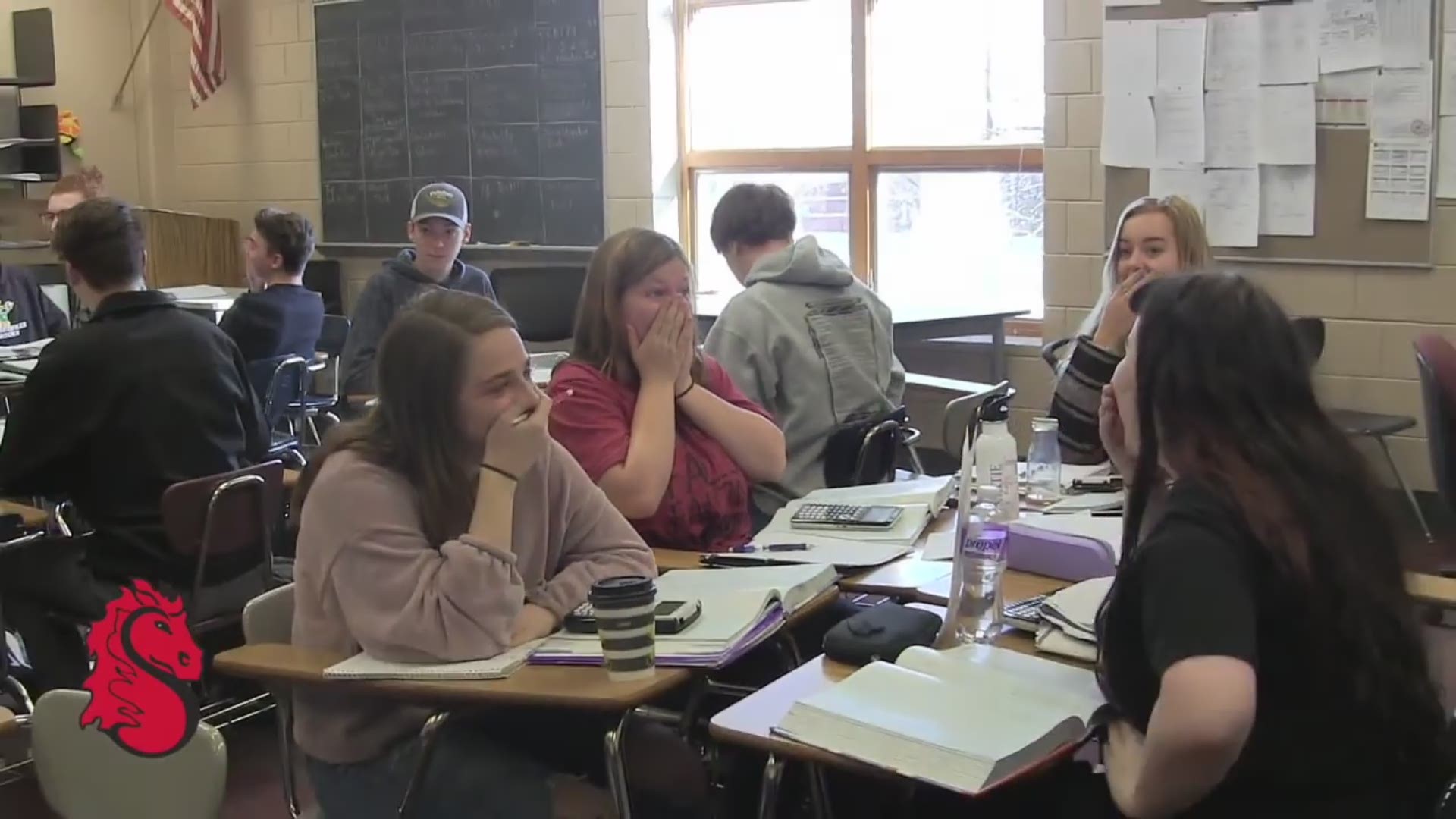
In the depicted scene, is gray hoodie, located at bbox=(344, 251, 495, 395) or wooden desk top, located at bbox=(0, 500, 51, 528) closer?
wooden desk top, located at bbox=(0, 500, 51, 528)

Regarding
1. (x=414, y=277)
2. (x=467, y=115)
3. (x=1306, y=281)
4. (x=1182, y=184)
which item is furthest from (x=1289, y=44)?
(x=467, y=115)

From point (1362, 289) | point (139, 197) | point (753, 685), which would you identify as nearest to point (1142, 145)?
point (1362, 289)

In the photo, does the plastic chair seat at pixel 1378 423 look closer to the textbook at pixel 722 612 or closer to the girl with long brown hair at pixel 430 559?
the textbook at pixel 722 612

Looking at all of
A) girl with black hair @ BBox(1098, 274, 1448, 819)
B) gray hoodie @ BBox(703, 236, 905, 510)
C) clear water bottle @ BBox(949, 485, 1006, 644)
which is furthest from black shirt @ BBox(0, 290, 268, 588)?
girl with black hair @ BBox(1098, 274, 1448, 819)

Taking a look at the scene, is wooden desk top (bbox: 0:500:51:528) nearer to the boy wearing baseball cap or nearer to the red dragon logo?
the red dragon logo

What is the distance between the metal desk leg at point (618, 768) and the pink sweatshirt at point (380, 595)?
20 centimetres

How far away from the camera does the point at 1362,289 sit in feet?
14.0

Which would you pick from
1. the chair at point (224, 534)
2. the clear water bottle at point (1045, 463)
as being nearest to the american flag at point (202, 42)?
the chair at point (224, 534)

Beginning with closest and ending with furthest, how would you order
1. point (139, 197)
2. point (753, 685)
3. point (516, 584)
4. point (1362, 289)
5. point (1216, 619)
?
point (1216, 619)
point (516, 584)
point (753, 685)
point (1362, 289)
point (139, 197)

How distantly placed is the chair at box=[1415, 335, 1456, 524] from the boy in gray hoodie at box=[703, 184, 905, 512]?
1.27 metres

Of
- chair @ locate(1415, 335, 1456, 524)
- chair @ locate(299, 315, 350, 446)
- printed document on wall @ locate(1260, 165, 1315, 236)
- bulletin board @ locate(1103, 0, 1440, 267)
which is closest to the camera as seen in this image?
chair @ locate(1415, 335, 1456, 524)

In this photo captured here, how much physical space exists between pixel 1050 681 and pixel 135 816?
1.16m

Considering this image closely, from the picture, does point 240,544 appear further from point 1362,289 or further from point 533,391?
point 1362,289

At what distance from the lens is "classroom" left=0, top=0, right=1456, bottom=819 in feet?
4.95
